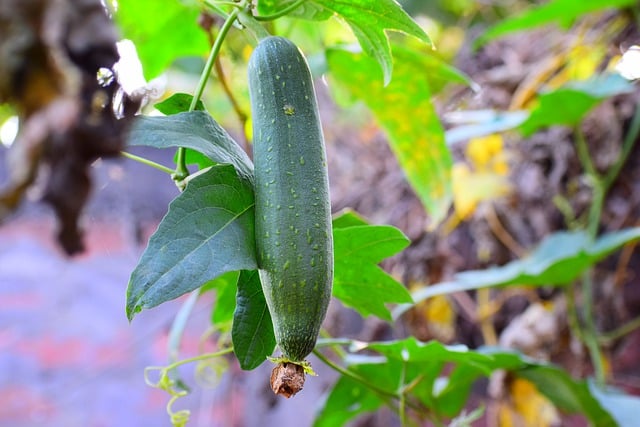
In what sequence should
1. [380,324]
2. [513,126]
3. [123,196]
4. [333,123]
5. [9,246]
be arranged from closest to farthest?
[513,126]
[380,324]
[123,196]
[333,123]
[9,246]

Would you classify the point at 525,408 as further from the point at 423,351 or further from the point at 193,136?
the point at 193,136

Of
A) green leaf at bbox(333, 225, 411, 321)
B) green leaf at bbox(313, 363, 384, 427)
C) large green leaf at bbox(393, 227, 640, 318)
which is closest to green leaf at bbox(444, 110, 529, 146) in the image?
large green leaf at bbox(393, 227, 640, 318)

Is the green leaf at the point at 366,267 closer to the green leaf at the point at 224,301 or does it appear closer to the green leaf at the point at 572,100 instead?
the green leaf at the point at 224,301

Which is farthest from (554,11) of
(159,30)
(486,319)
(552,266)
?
(159,30)

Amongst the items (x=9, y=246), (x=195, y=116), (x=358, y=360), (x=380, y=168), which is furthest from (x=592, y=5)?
(x=9, y=246)

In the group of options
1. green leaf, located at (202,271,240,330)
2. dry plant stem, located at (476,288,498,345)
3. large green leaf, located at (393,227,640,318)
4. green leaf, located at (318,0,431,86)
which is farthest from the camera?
dry plant stem, located at (476,288,498,345)

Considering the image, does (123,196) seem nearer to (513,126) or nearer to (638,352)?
(513,126)

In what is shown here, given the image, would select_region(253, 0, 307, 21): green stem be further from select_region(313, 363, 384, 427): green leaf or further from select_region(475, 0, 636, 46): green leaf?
select_region(475, 0, 636, 46): green leaf

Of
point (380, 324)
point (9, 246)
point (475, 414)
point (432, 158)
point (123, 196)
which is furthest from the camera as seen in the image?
point (9, 246)
